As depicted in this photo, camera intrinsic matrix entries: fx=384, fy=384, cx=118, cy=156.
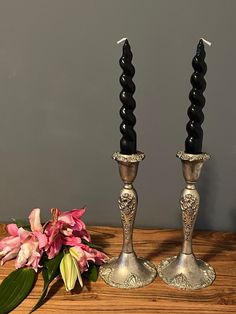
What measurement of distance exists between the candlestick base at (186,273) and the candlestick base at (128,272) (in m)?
0.03

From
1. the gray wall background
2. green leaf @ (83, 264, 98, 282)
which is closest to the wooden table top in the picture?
green leaf @ (83, 264, 98, 282)

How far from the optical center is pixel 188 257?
0.69m

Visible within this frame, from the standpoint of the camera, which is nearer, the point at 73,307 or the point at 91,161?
the point at 73,307

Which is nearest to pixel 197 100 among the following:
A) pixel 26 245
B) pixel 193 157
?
pixel 193 157

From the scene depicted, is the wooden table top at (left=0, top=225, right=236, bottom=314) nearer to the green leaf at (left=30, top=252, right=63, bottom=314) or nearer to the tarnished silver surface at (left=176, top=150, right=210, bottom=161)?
the green leaf at (left=30, top=252, right=63, bottom=314)

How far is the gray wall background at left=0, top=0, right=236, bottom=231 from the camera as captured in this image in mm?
800

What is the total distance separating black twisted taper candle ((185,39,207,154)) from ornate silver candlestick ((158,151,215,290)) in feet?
0.06

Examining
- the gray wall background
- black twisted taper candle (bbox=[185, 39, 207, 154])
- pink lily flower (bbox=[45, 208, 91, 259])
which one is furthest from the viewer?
the gray wall background

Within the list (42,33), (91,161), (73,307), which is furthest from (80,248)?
(42,33)

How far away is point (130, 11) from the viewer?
795 millimetres

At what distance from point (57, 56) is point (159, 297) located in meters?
0.52

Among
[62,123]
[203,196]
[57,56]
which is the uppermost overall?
[57,56]

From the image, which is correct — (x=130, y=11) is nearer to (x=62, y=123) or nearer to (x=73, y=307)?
(x=62, y=123)

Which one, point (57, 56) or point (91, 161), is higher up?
point (57, 56)
